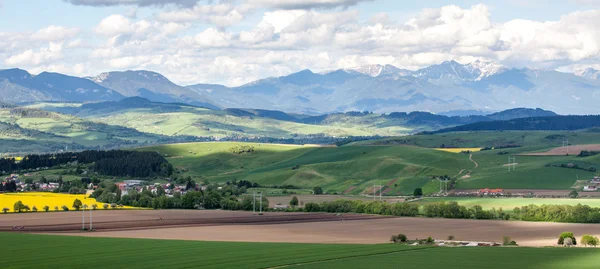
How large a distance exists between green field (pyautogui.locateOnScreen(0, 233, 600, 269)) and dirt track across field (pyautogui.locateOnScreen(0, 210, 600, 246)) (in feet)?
39.4

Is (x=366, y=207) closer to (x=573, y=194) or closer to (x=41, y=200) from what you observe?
(x=573, y=194)

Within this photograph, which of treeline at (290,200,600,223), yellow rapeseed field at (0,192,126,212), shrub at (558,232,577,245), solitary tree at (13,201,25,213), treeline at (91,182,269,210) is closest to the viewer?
shrub at (558,232,577,245)

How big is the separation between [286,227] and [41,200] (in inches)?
2584

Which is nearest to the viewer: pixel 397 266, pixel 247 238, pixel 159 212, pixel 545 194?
pixel 397 266

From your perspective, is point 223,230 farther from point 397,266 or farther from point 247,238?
point 397,266

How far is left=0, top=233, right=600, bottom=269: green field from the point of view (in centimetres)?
8156

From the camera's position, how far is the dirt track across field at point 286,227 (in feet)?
388

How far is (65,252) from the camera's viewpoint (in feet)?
308

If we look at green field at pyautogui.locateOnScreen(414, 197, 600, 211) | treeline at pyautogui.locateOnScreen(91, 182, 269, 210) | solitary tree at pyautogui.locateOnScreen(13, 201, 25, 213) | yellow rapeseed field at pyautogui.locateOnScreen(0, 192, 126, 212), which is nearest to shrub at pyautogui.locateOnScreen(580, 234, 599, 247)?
green field at pyautogui.locateOnScreen(414, 197, 600, 211)

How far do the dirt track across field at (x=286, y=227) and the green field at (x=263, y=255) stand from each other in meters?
12.0

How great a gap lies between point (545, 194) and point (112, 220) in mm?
103598

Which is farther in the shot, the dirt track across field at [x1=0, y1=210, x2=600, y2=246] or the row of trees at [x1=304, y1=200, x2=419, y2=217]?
the row of trees at [x1=304, y1=200, x2=419, y2=217]

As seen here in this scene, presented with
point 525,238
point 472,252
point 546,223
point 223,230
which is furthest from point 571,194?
point 472,252

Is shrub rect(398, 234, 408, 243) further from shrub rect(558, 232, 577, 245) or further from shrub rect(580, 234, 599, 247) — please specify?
shrub rect(580, 234, 599, 247)
